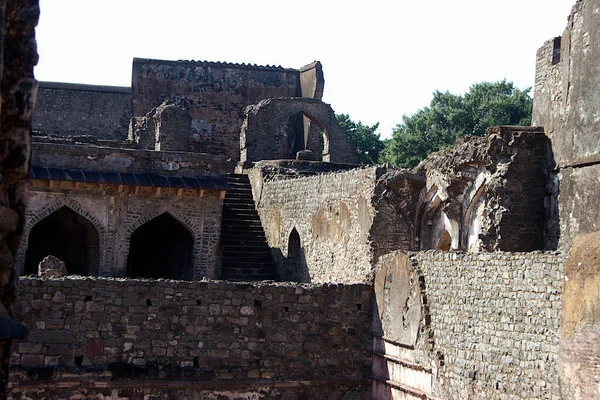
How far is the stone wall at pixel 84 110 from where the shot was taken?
95.5ft

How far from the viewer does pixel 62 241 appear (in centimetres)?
2230

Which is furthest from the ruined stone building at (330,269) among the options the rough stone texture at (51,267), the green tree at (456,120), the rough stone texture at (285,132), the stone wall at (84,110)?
the green tree at (456,120)

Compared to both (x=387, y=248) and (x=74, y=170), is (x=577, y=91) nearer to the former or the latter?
(x=387, y=248)

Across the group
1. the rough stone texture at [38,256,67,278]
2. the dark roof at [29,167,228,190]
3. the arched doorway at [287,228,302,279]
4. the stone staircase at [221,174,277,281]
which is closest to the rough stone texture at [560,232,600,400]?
the rough stone texture at [38,256,67,278]

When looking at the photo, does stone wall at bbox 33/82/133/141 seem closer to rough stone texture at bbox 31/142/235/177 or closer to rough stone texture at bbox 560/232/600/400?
rough stone texture at bbox 31/142/235/177

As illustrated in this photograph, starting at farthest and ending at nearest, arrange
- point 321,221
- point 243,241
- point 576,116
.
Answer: point 243,241 → point 321,221 → point 576,116

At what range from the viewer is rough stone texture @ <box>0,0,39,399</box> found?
452 centimetres

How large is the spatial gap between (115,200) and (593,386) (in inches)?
512

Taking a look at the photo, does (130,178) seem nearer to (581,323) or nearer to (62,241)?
(62,241)

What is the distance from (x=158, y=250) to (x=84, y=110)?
26.8 ft

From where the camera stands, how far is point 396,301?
563 inches

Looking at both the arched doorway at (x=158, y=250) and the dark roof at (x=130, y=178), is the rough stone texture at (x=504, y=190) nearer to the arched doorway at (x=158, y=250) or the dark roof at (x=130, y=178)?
the dark roof at (x=130, y=178)

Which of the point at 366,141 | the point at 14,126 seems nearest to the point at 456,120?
the point at 366,141

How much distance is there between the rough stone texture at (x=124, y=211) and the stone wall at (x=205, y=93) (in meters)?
8.37
